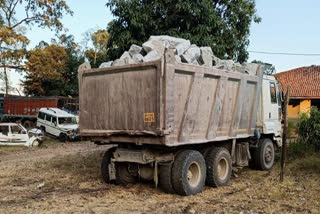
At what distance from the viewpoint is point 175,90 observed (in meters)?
6.45

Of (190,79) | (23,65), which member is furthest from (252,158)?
(23,65)

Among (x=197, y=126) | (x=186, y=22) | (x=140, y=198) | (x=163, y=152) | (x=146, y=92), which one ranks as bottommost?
(x=140, y=198)

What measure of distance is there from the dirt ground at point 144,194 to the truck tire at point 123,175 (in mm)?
180

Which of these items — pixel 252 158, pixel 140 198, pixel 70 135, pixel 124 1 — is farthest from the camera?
pixel 70 135

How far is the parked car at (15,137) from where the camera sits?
16125 mm

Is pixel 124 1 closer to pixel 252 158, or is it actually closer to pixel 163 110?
pixel 252 158

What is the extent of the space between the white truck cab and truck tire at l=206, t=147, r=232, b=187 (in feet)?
6.67

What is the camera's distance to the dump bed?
250 inches

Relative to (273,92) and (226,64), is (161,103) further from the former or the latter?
(273,92)

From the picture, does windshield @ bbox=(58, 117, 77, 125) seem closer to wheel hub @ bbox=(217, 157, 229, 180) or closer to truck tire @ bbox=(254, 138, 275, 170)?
truck tire @ bbox=(254, 138, 275, 170)

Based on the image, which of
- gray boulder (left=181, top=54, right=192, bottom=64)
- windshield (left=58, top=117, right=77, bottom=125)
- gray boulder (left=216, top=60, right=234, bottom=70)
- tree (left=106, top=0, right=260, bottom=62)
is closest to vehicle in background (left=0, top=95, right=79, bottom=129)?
windshield (left=58, top=117, right=77, bottom=125)

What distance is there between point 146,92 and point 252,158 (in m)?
4.66

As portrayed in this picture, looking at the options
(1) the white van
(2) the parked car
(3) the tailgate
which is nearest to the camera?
(3) the tailgate

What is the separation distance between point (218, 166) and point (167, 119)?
2.34 metres
